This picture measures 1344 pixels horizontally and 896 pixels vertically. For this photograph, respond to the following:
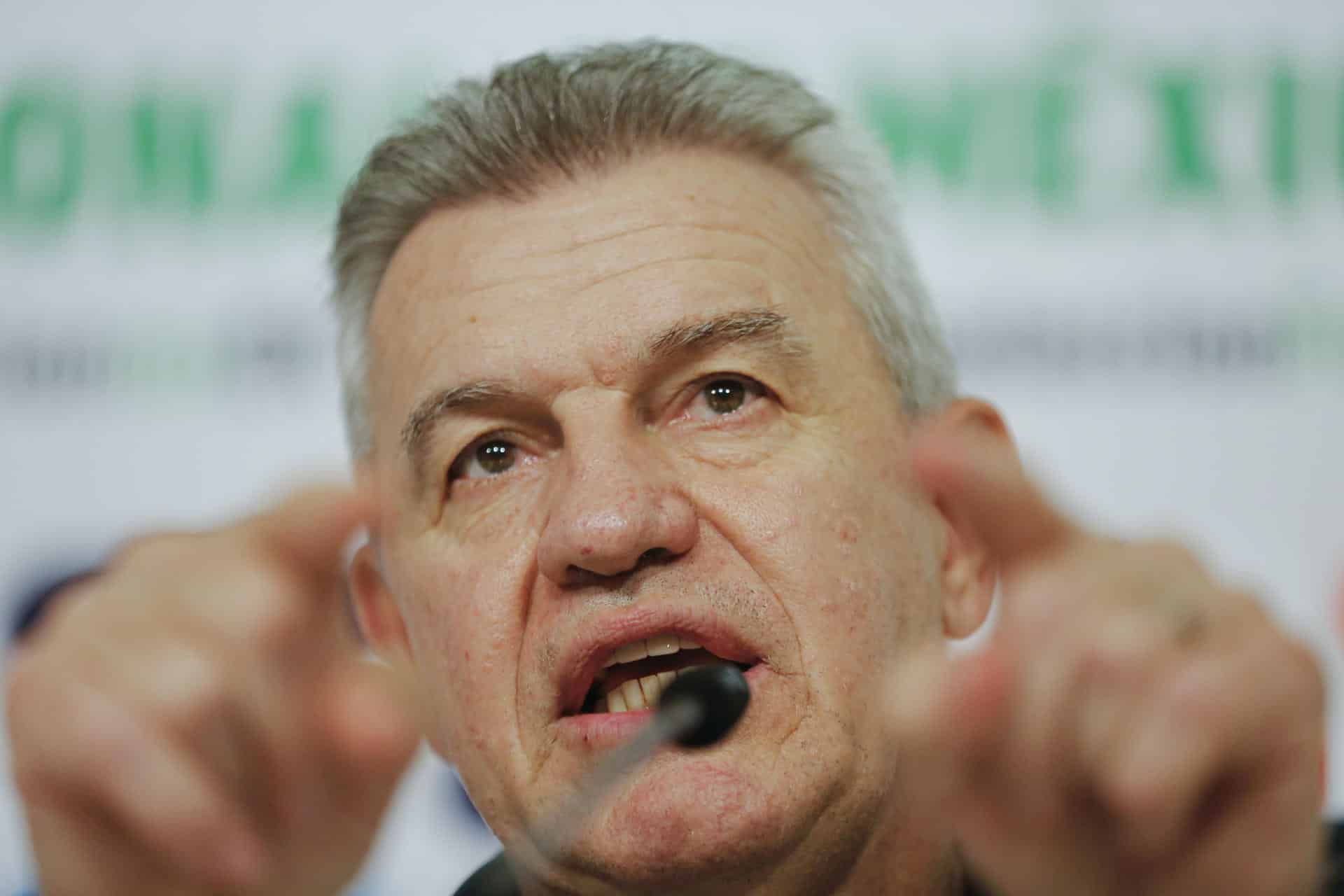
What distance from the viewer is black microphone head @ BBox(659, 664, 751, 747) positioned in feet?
3.85

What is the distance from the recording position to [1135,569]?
3.11 ft

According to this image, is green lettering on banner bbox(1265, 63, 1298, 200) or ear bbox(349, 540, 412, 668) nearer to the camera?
ear bbox(349, 540, 412, 668)

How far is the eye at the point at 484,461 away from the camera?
62.1 inches

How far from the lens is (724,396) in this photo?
5.08 ft

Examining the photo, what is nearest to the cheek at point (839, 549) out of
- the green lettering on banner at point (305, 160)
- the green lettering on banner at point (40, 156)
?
the green lettering on banner at point (305, 160)

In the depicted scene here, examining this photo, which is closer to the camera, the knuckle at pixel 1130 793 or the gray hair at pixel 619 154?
the knuckle at pixel 1130 793

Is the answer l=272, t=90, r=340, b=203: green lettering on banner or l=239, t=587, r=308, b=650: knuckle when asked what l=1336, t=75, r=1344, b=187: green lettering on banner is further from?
l=239, t=587, r=308, b=650: knuckle

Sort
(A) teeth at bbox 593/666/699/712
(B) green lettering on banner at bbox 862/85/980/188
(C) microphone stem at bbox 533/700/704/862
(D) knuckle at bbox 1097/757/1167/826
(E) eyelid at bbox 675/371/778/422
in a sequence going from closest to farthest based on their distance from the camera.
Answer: (D) knuckle at bbox 1097/757/1167/826 < (C) microphone stem at bbox 533/700/704/862 < (A) teeth at bbox 593/666/699/712 < (E) eyelid at bbox 675/371/778/422 < (B) green lettering on banner at bbox 862/85/980/188

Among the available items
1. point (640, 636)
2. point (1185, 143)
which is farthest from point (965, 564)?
point (1185, 143)

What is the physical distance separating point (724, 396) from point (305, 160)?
146cm

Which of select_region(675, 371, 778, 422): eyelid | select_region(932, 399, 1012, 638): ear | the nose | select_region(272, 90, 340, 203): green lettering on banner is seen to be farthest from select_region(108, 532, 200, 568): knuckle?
select_region(272, 90, 340, 203): green lettering on banner

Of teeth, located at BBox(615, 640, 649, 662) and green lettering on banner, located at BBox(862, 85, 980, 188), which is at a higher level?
green lettering on banner, located at BBox(862, 85, 980, 188)

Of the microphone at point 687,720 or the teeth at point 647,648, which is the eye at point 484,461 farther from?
the microphone at point 687,720

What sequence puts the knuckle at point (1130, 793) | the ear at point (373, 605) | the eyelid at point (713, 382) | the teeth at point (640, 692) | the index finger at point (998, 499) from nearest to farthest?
the knuckle at point (1130, 793) < the index finger at point (998, 499) < the teeth at point (640, 692) < the eyelid at point (713, 382) < the ear at point (373, 605)
